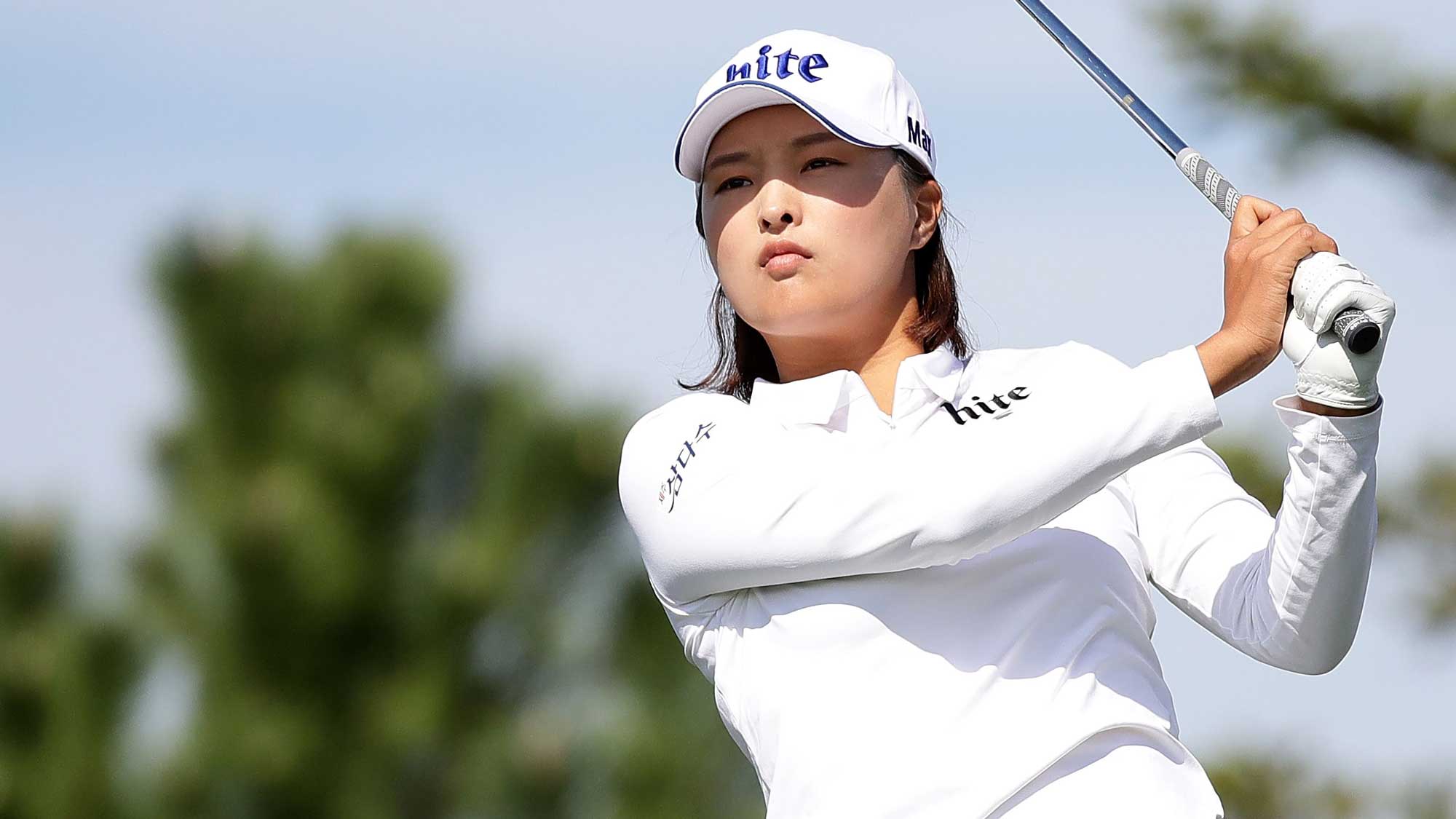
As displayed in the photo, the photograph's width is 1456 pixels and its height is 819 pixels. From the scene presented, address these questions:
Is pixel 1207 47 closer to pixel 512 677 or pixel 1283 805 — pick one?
pixel 1283 805

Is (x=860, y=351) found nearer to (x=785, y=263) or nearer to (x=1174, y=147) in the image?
(x=785, y=263)

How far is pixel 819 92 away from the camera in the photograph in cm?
181

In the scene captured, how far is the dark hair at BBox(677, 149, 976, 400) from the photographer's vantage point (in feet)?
6.38

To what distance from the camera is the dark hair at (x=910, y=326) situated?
1.94 meters

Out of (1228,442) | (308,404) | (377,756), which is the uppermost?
(1228,442)

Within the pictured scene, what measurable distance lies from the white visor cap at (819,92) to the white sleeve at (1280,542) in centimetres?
46

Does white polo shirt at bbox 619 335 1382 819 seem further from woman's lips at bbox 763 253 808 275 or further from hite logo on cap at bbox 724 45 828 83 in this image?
hite logo on cap at bbox 724 45 828 83

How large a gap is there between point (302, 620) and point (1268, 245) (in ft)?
23.4

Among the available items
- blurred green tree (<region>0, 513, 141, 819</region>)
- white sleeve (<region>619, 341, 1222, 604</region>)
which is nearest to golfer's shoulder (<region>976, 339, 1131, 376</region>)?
white sleeve (<region>619, 341, 1222, 604</region>)

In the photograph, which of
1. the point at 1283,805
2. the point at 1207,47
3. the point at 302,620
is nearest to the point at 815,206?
the point at 1207,47

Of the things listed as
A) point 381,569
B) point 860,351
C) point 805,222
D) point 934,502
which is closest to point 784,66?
point 805,222

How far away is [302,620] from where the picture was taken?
8125 mm

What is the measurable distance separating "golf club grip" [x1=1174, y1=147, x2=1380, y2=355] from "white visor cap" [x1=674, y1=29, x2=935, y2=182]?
0.32m

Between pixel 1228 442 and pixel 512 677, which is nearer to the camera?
pixel 1228 442
